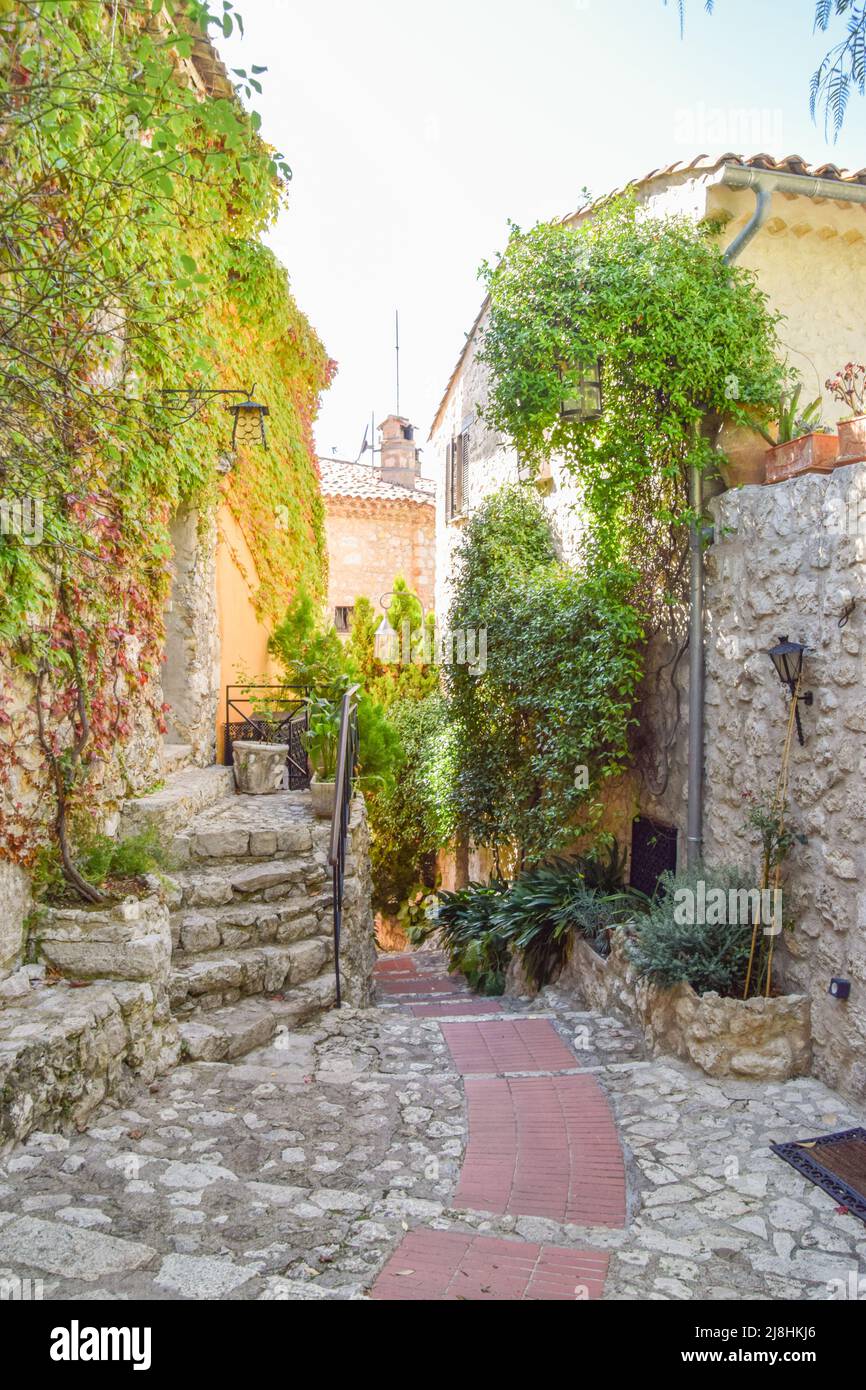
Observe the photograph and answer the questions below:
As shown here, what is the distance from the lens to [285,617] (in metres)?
10.0

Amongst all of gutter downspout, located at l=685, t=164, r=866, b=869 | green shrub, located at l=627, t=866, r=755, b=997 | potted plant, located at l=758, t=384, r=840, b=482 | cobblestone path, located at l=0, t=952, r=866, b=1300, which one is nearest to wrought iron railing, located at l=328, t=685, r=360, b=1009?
cobblestone path, located at l=0, t=952, r=866, b=1300

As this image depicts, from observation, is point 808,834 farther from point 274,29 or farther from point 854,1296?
point 274,29

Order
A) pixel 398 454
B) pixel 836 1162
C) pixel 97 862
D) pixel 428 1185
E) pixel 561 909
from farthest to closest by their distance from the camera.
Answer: pixel 398 454 < pixel 561 909 < pixel 97 862 < pixel 836 1162 < pixel 428 1185

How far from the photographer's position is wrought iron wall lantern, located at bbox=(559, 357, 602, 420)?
629 cm

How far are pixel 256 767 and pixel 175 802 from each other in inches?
78.9

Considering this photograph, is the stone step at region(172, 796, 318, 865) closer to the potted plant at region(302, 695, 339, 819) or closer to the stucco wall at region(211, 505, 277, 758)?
the potted plant at region(302, 695, 339, 819)

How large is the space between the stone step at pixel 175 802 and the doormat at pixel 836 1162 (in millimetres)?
3665

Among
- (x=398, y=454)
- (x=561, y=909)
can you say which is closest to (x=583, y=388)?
(x=561, y=909)

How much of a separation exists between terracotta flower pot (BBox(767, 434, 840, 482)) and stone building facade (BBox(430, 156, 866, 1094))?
117 millimetres

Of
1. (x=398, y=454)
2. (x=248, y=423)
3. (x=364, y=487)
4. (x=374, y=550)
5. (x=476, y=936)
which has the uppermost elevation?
(x=398, y=454)

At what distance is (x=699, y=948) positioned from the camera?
203 inches

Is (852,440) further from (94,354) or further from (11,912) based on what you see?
(11,912)
